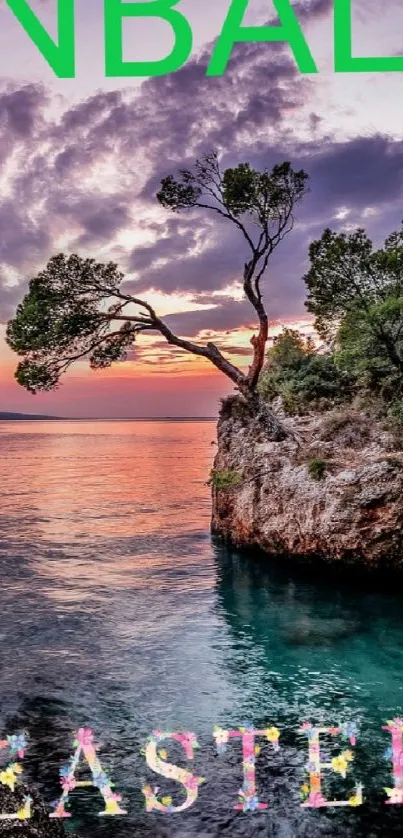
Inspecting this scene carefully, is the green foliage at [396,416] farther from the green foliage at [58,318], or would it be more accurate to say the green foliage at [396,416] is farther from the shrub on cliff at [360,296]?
the green foliage at [58,318]

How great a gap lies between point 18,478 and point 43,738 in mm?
54483

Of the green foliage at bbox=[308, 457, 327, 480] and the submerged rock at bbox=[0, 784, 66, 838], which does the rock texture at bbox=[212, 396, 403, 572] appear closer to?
the green foliage at bbox=[308, 457, 327, 480]

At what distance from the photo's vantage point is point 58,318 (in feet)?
82.5

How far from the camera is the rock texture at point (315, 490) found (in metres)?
20.7

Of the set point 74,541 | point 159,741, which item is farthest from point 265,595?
point 74,541

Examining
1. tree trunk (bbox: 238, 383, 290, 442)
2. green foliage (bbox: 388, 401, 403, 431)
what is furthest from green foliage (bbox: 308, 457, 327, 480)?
tree trunk (bbox: 238, 383, 290, 442)

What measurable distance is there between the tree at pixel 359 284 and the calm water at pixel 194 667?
9699mm

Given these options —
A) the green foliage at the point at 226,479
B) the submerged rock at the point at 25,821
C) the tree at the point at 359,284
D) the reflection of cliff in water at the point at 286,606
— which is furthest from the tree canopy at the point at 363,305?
the submerged rock at the point at 25,821

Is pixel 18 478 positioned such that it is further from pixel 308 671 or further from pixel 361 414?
pixel 308 671

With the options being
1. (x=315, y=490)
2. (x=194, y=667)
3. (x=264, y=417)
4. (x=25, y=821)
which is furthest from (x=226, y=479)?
(x=25, y=821)

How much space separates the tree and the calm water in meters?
9.70

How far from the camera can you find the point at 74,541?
103 feet

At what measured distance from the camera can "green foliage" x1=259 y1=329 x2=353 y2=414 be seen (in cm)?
3141

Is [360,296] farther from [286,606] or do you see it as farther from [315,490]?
[286,606]
